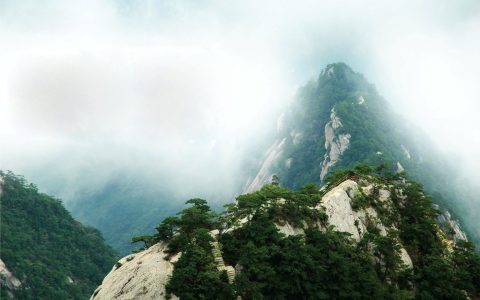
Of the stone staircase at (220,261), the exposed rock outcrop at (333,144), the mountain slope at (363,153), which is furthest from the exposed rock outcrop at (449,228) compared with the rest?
the exposed rock outcrop at (333,144)

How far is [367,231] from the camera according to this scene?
46406 mm

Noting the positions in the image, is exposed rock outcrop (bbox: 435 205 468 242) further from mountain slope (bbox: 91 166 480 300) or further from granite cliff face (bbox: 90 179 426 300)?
granite cliff face (bbox: 90 179 426 300)

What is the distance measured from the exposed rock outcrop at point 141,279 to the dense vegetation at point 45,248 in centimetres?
8727

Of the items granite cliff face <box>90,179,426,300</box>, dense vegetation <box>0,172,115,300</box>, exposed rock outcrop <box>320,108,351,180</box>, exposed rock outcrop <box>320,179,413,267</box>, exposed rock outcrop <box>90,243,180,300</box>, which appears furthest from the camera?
exposed rock outcrop <box>320,108,351,180</box>

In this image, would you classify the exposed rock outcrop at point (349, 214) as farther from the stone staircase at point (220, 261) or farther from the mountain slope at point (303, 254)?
the stone staircase at point (220, 261)

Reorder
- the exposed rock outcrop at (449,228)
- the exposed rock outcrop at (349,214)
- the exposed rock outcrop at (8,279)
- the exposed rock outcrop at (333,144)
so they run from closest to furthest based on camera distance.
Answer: the exposed rock outcrop at (349,214)
the exposed rock outcrop at (449,228)
the exposed rock outcrop at (8,279)
the exposed rock outcrop at (333,144)

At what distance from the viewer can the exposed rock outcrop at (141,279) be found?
34250mm

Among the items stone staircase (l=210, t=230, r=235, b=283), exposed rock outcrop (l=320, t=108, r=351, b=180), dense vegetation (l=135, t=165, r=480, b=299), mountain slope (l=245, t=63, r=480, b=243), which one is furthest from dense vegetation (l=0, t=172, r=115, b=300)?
stone staircase (l=210, t=230, r=235, b=283)

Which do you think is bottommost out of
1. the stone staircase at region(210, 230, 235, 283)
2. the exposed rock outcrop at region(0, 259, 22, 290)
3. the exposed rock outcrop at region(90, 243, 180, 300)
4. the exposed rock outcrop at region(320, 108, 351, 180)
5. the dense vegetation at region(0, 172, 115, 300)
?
the exposed rock outcrop at region(90, 243, 180, 300)

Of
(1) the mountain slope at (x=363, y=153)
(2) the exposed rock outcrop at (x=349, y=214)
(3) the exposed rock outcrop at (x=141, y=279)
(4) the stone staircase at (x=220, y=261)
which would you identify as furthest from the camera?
(1) the mountain slope at (x=363, y=153)

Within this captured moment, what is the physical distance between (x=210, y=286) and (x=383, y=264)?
63.5 feet

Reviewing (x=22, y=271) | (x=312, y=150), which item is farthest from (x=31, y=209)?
(x=312, y=150)

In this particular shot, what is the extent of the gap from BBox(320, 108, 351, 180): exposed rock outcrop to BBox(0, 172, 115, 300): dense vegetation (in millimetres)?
87180

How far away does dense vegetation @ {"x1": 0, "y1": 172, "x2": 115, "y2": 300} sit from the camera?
386ft
